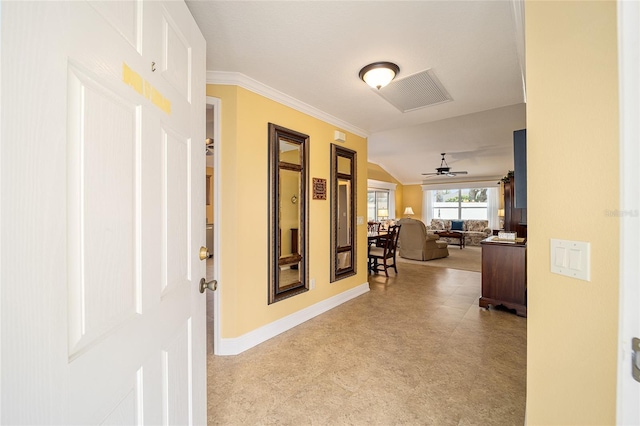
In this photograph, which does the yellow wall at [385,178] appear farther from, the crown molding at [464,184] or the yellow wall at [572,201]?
the yellow wall at [572,201]

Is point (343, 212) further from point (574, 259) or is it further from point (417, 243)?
point (417, 243)

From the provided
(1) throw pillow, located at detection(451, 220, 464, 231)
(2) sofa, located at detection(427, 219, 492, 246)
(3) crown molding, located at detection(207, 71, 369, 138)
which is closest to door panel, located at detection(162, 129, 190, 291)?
(3) crown molding, located at detection(207, 71, 369, 138)

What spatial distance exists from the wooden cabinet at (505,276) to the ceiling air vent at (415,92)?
193 centimetres

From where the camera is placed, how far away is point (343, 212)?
3.68 meters

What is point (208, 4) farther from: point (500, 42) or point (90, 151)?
point (500, 42)

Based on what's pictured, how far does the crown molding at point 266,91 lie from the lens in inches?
90.8

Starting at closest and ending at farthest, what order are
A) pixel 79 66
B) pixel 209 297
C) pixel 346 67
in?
pixel 79 66
pixel 346 67
pixel 209 297

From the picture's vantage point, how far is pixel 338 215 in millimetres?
3557

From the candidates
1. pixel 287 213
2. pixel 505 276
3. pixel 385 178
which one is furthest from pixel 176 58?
pixel 385 178

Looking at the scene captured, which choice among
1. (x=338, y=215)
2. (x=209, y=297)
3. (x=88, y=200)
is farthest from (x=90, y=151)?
(x=209, y=297)

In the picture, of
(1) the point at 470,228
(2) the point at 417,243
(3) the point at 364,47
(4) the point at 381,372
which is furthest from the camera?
(1) the point at 470,228

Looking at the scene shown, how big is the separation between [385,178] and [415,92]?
7.38 m

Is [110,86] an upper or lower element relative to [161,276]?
upper

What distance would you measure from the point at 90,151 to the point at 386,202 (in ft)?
33.8
